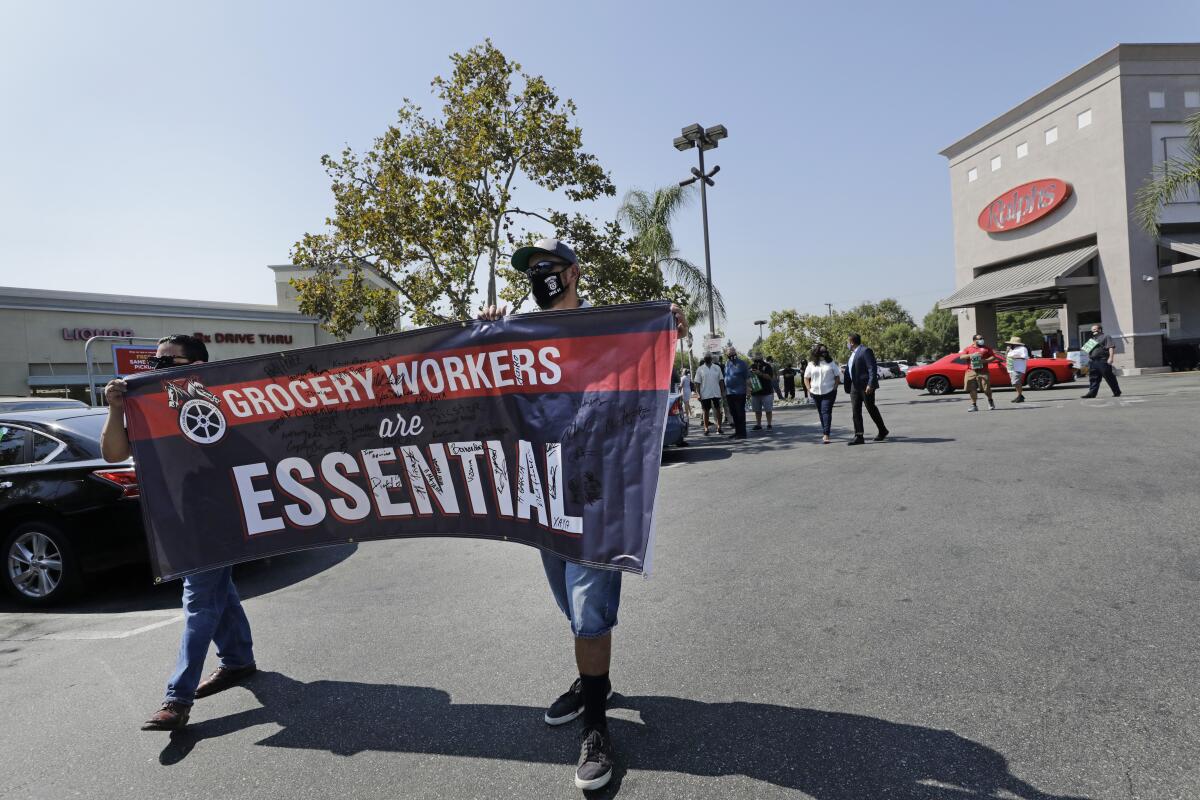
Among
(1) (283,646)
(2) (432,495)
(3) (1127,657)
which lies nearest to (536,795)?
(2) (432,495)

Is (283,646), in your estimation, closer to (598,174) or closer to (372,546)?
(372,546)

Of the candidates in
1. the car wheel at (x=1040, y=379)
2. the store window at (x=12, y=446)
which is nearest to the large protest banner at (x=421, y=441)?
the store window at (x=12, y=446)

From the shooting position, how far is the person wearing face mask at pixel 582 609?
2.53 meters

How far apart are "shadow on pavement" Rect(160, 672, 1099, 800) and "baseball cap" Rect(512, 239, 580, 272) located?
1.95m

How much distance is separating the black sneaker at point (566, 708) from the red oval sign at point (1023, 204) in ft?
120

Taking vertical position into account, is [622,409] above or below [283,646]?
above

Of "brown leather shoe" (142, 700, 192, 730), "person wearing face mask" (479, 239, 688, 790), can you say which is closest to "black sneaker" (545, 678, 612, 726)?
"person wearing face mask" (479, 239, 688, 790)

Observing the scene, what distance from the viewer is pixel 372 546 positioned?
676cm

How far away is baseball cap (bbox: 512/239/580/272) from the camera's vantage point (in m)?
2.98

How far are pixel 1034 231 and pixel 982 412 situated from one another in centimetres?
2417

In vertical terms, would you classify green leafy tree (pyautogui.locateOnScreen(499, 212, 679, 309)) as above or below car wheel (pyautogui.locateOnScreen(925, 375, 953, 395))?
above

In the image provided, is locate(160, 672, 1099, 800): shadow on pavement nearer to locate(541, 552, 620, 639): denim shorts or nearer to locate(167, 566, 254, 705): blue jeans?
locate(167, 566, 254, 705): blue jeans

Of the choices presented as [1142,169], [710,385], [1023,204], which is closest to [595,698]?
[710,385]

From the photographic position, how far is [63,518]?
5.13 meters
